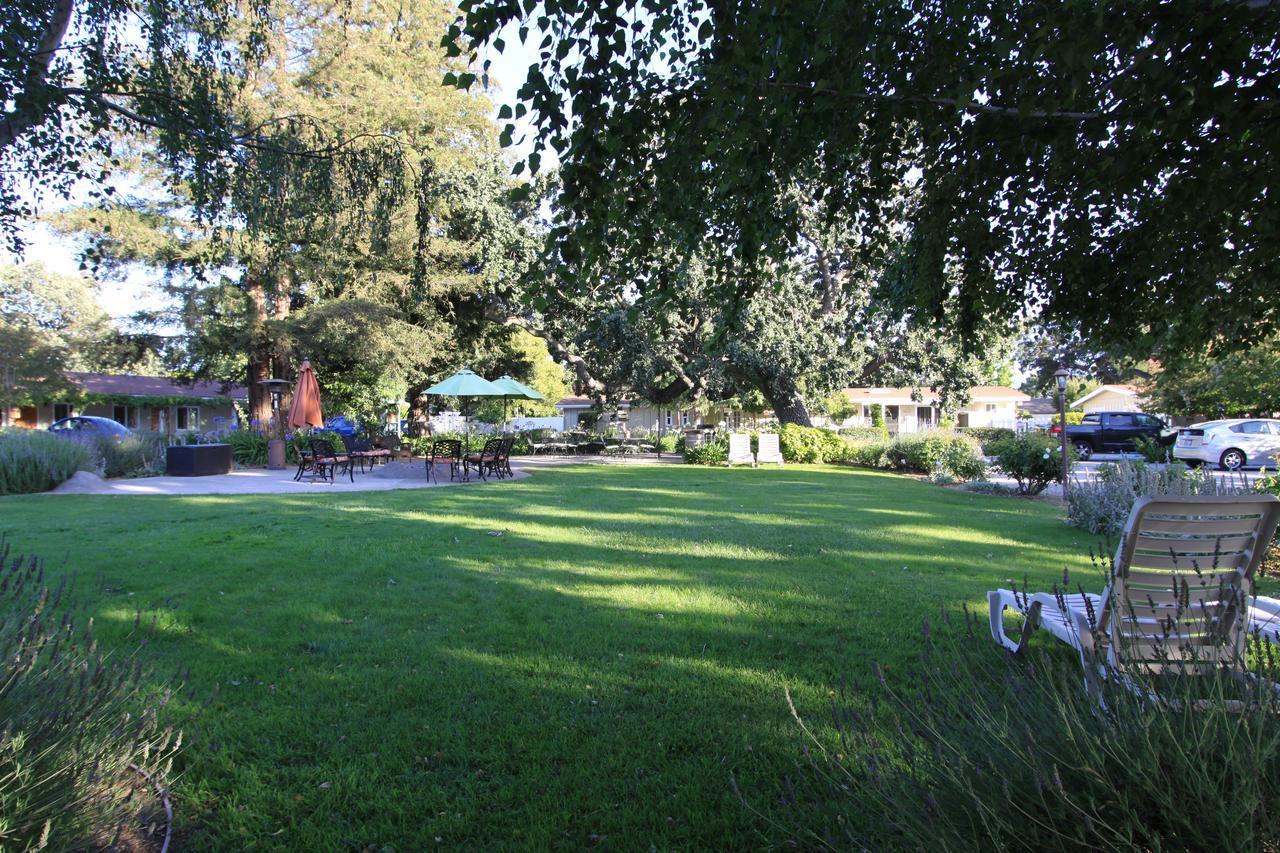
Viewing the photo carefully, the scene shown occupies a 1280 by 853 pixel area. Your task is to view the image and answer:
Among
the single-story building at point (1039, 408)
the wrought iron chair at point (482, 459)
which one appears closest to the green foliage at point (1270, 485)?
the wrought iron chair at point (482, 459)

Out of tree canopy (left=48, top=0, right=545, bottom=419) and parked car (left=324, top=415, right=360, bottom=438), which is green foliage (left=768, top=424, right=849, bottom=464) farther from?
parked car (left=324, top=415, right=360, bottom=438)

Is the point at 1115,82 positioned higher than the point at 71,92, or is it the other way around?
the point at 71,92

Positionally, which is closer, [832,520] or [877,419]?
[832,520]

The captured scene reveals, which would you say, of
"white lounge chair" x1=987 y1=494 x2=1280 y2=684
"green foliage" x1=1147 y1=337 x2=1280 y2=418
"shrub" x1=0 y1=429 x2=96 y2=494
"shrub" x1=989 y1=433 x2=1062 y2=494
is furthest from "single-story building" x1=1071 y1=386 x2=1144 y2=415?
"shrub" x1=0 y1=429 x2=96 y2=494

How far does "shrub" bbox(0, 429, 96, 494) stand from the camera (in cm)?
1295

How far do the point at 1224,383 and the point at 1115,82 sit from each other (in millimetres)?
29045

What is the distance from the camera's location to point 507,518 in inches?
379

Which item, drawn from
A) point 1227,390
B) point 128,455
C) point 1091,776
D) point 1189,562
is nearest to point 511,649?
point 1091,776

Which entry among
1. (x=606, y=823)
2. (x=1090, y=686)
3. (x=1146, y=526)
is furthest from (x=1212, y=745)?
(x=606, y=823)

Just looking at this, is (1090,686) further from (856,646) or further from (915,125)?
(915,125)

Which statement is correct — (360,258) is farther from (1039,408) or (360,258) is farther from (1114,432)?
(1039,408)

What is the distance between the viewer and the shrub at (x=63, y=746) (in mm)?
1790

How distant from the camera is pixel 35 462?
13.2m

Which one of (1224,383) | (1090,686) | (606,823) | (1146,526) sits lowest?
(606,823)
